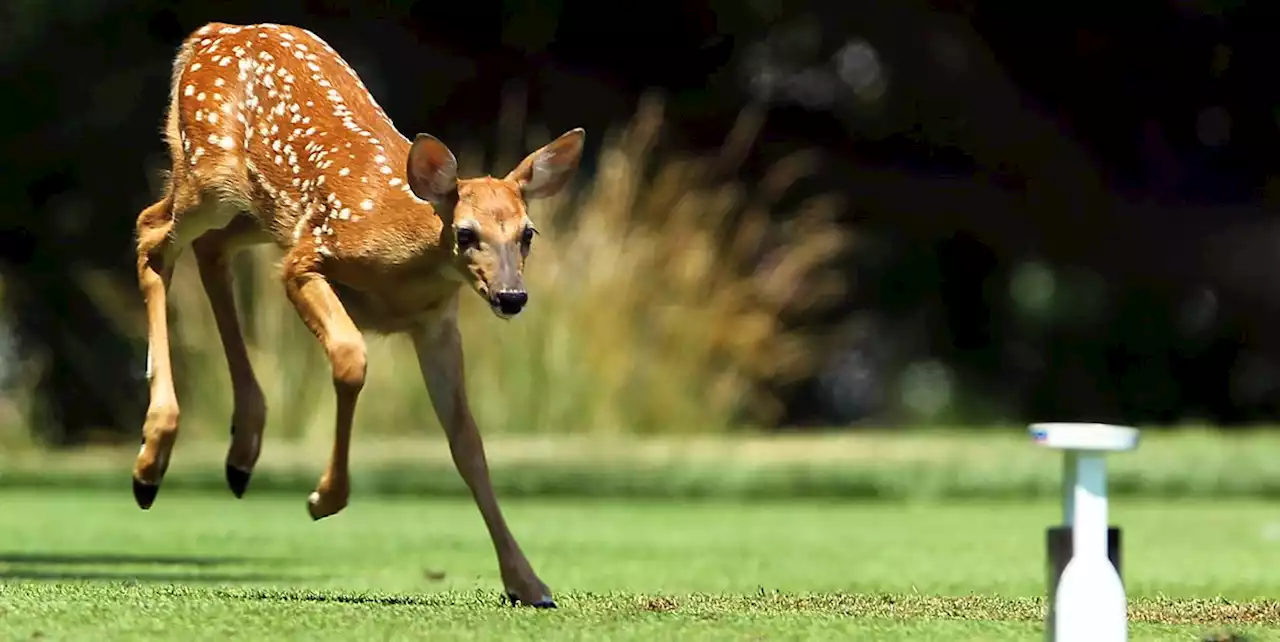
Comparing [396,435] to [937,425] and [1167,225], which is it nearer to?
[937,425]

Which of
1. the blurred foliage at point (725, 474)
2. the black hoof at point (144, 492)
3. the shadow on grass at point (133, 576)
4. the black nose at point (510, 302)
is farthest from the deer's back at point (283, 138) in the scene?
the blurred foliage at point (725, 474)

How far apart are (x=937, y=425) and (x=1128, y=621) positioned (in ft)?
48.4

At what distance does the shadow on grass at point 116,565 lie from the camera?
8572 mm

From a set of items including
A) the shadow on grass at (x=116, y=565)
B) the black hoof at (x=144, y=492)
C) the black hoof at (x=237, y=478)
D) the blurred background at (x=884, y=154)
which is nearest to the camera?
the black hoof at (x=144, y=492)

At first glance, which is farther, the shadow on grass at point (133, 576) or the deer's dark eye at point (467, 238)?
the shadow on grass at point (133, 576)

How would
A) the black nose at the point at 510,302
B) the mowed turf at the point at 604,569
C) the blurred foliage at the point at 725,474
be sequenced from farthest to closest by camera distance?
the blurred foliage at the point at 725,474
the black nose at the point at 510,302
the mowed turf at the point at 604,569

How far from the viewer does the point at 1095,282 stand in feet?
80.3

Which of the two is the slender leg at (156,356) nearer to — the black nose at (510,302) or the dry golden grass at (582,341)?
the black nose at (510,302)

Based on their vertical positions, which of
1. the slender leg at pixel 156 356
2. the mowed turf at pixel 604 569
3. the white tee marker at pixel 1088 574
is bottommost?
the mowed turf at pixel 604 569

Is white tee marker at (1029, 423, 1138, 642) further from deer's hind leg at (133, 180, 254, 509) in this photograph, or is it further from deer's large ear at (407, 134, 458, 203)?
deer's hind leg at (133, 180, 254, 509)

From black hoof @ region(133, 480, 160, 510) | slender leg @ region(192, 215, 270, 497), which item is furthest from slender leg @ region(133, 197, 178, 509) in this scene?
slender leg @ region(192, 215, 270, 497)

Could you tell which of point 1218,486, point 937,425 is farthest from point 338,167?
point 937,425

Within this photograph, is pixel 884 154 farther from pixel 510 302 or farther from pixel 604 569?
pixel 510 302

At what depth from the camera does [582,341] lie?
57.6 ft
